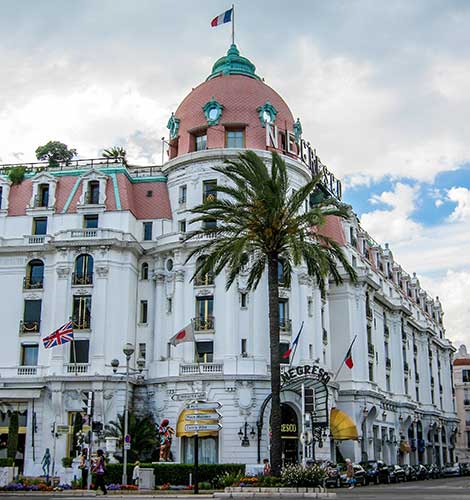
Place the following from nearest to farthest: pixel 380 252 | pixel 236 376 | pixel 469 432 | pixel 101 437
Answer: pixel 101 437
pixel 236 376
pixel 380 252
pixel 469 432

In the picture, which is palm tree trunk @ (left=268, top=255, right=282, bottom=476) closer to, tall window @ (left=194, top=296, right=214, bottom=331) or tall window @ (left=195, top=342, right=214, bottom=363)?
tall window @ (left=194, top=296, right=214, bottom=331)

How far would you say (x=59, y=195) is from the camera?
2564 inches

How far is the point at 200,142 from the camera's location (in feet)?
214

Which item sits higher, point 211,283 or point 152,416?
point 211,283

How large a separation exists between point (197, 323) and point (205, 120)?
17.3 m

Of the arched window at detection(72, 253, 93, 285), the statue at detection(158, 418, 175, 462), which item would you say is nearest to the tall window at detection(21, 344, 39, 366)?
the arched window at detection(72, 253, 93, 285)

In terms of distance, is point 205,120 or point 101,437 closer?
point 101,437

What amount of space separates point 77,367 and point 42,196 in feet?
51.2

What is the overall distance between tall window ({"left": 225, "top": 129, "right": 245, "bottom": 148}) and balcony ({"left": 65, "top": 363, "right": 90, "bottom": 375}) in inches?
834

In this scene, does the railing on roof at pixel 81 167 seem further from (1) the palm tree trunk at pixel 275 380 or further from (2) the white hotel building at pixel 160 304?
(1) the palm tree trunk at pixel 275 380

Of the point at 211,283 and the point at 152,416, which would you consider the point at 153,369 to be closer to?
the point at 152,416

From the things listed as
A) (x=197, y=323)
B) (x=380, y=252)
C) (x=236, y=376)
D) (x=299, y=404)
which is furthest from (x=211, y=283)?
(x=380, y=252)

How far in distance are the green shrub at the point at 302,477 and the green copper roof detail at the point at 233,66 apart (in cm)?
4073

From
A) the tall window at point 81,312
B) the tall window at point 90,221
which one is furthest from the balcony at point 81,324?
the tall window at point 90,221
